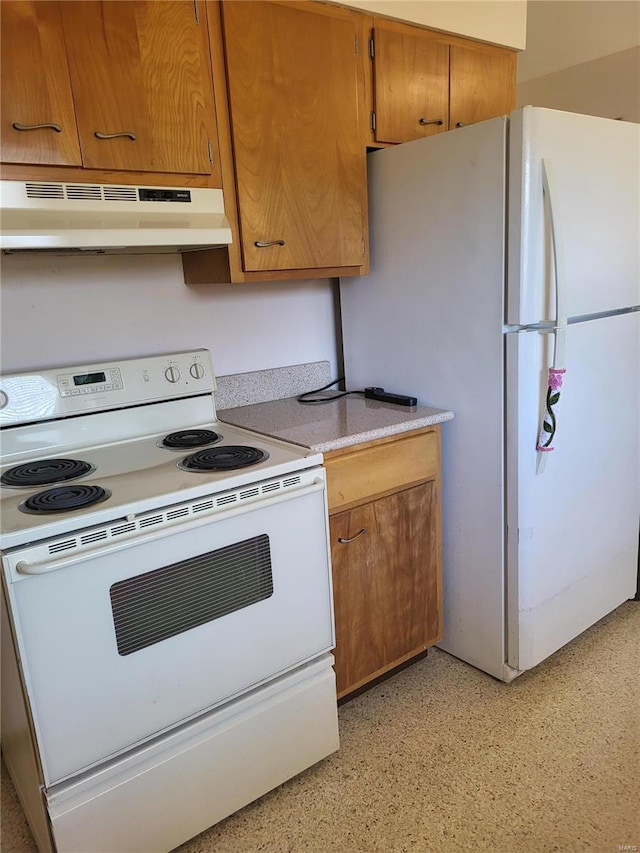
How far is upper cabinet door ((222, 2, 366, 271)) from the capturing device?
1.72 metres

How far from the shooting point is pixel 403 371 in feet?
6.96

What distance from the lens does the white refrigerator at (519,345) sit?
67.2 inches

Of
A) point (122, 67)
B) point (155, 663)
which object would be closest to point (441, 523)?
point (155, 663)

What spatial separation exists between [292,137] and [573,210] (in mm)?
855

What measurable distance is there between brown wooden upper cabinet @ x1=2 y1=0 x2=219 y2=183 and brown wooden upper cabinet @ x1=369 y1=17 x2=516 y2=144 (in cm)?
64

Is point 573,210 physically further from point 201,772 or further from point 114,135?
point 201,772

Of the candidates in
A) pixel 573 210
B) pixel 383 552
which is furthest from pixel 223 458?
pixel 573 210

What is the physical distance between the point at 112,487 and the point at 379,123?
4.82ft

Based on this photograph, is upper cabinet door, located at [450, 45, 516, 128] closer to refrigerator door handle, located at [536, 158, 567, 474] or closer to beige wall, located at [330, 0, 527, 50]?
beige wall, located at [330, 0, 527, 50]

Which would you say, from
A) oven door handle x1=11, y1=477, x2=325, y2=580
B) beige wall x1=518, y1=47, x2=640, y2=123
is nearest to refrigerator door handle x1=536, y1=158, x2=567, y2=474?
oven door handle x1=11, y1=477, x2=325, y2=580

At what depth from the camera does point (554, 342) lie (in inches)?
69.2

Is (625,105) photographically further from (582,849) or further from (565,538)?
(582,849)

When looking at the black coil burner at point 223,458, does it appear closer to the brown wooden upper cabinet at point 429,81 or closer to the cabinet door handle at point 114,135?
the cabinet door handle at point 114,135

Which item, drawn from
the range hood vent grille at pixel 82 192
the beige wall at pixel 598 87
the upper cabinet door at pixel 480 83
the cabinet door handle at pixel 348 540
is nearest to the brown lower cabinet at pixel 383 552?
the cabinet door handle at pixel 348 540
